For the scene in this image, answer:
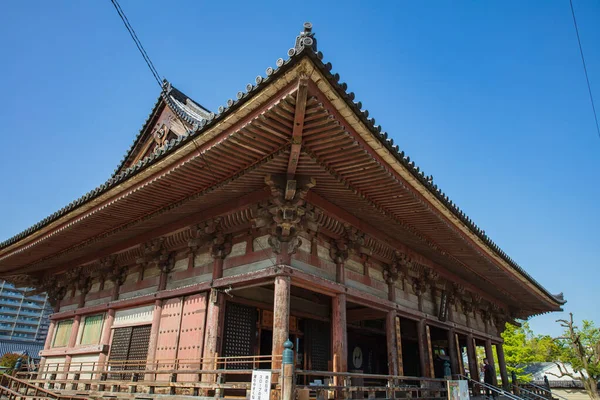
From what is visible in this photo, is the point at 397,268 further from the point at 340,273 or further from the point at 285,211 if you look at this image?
the point at 285,211

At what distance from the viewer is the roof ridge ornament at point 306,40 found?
512 centimetres

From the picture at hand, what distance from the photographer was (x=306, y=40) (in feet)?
17.0

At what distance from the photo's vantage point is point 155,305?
10.1 m

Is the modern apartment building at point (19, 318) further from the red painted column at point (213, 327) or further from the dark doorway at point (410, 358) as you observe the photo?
the red painted column at point (213, 327)

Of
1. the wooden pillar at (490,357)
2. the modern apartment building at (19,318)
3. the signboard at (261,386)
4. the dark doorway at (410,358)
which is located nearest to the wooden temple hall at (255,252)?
the signboard at (261,386)

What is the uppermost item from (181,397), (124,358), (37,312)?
(37,312)

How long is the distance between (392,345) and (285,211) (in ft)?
16.4

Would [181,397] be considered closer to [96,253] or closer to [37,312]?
[96,253]

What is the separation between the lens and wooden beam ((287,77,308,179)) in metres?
5.35

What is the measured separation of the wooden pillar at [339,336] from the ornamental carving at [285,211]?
1787 millimetres

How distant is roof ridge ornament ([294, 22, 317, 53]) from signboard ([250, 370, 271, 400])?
4.76 m

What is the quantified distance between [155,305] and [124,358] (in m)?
1.83

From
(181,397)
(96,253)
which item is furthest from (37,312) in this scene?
(181,397)

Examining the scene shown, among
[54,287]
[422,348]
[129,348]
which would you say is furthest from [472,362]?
[54,287]
